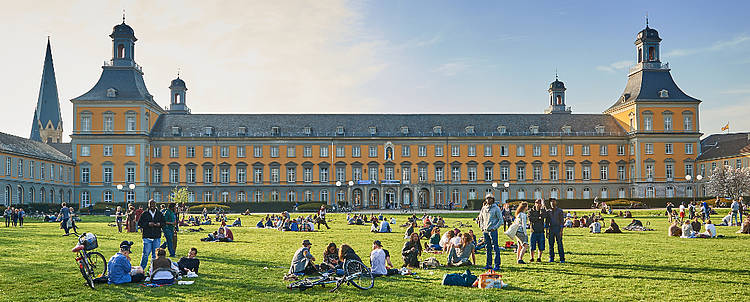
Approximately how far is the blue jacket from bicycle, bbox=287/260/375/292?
12.0ft

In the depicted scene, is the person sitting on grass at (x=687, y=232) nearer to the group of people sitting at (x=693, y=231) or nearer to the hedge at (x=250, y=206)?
the group of people sitting at (x=693, y=231)

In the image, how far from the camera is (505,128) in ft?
260

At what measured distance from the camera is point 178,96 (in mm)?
90312

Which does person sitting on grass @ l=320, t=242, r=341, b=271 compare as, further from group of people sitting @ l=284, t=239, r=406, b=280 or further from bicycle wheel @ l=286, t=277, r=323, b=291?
bicycle wheel @ l=286, t=277, r=323, b=291

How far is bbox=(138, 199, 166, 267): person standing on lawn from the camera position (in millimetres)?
17047

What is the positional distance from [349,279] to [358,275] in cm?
29

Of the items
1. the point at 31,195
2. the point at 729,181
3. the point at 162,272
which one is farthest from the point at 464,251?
the point at 31,195

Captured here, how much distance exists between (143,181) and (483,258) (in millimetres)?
60858

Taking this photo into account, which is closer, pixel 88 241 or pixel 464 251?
pixel 88 241

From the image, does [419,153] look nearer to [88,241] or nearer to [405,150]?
[405,150]

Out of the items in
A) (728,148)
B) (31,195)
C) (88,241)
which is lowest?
(88,241)

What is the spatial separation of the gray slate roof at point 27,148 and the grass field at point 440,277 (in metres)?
42.9

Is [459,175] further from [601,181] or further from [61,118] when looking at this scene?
[61,118]

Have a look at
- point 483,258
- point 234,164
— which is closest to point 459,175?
point 234,164
